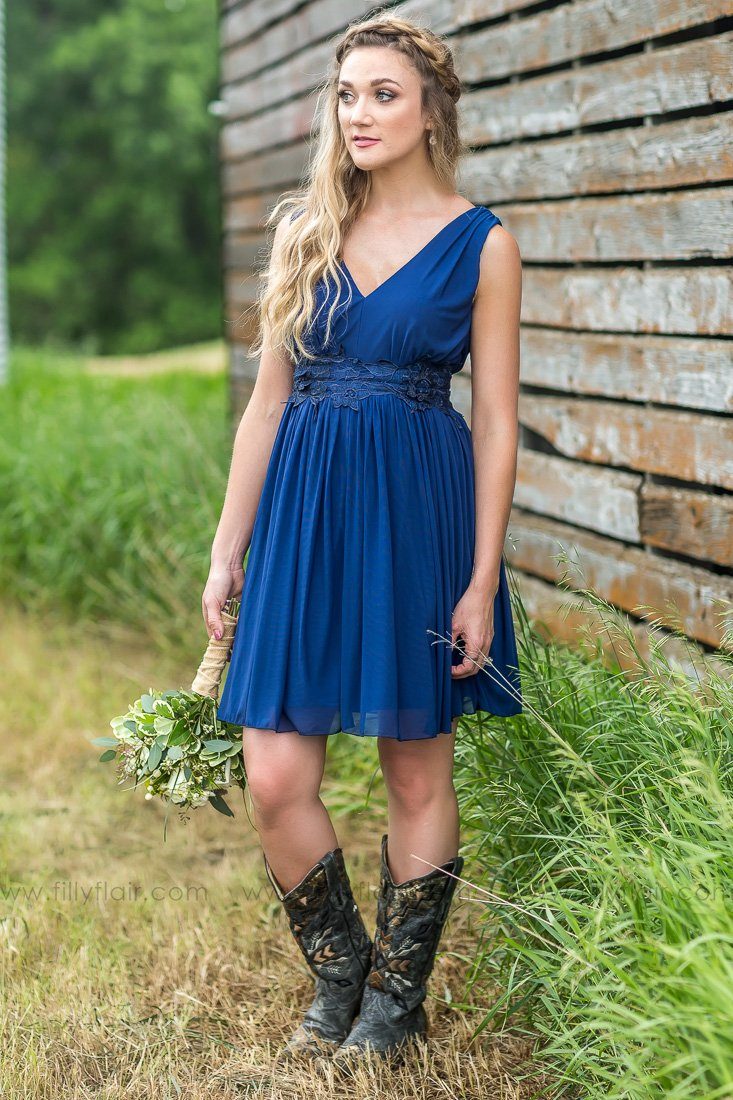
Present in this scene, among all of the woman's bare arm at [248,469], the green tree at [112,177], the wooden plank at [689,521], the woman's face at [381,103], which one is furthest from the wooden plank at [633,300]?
the green tree at [112,177]

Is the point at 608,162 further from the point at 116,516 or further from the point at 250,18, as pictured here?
the point at 250,18

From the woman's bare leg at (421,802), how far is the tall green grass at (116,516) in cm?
237

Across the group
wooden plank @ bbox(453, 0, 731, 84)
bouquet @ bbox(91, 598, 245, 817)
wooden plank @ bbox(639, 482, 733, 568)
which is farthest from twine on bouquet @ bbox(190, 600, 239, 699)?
wooden plank @ bbox(453, 0, 731, 84)

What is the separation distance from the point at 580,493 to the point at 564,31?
4.49 feet

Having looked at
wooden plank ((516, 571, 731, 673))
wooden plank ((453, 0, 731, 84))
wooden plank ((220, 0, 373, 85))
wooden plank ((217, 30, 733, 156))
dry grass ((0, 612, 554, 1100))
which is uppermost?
wooden plank ((220, 0, 373, 85))

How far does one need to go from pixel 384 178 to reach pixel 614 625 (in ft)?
3.53

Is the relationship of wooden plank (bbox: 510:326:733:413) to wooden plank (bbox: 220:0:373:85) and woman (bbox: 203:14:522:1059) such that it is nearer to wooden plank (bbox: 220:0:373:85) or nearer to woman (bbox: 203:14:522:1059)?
woman (bbox: 203:14:522:1059)

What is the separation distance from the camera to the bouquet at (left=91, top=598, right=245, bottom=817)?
2.52 m

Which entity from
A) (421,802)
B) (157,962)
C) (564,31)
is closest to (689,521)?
(421,802)

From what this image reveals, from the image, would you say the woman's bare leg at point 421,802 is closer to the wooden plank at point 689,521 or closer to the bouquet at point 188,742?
the bouquet at point 188,742

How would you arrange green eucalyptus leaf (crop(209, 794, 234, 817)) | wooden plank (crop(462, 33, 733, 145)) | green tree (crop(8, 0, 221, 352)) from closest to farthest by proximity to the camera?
green eucalyptus leaf (crop(209, 794, 234, 817))
wooden plank (crop(462, 33, 733, 145))
green tree (crop(8, 0, 221, 352))

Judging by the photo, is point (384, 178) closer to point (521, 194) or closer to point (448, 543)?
point (448, 543)

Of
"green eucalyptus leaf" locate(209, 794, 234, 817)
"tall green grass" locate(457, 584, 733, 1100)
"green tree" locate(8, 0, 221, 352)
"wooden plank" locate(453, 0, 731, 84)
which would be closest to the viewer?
"tall green grass" locate(457, 584, 733, 1100)

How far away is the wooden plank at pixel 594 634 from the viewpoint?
284cm
